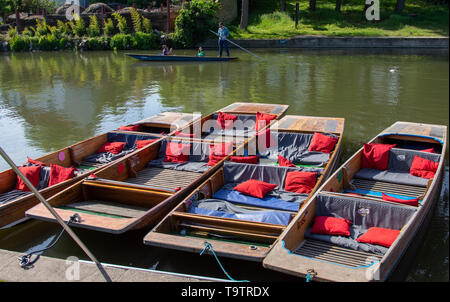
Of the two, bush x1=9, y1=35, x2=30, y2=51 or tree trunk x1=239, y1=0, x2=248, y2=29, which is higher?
tree trunk x1=239, y1=0, x2=248, y2=29

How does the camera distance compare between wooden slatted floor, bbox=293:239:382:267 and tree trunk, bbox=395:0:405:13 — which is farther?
tree trunk, bbox=395:0:405:13

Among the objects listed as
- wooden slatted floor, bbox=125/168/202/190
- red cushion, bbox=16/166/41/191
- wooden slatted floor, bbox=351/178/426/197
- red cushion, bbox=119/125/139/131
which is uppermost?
red cushion, bbox=119/125/139/131

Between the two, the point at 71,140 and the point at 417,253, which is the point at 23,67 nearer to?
the point at 71,140

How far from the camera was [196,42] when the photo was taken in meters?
24.6

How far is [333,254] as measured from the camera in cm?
435

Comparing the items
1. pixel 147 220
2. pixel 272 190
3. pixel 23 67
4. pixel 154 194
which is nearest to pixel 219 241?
pixel 147 220

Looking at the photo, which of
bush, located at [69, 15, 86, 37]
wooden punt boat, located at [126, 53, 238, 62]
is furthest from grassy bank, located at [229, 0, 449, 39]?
bush, located at [69, 15, 86, 37]

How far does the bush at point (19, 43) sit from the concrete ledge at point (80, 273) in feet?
81.6

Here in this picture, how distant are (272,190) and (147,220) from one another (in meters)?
1.86

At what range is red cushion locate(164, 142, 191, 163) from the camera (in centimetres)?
682

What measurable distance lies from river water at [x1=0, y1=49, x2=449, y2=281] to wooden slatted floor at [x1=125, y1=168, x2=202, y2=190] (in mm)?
1087

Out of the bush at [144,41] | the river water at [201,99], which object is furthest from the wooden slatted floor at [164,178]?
the bush at [144,41]

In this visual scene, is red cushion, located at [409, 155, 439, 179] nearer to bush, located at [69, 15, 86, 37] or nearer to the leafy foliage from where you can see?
the leafy foliage

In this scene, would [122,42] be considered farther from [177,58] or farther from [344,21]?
[344,21]
